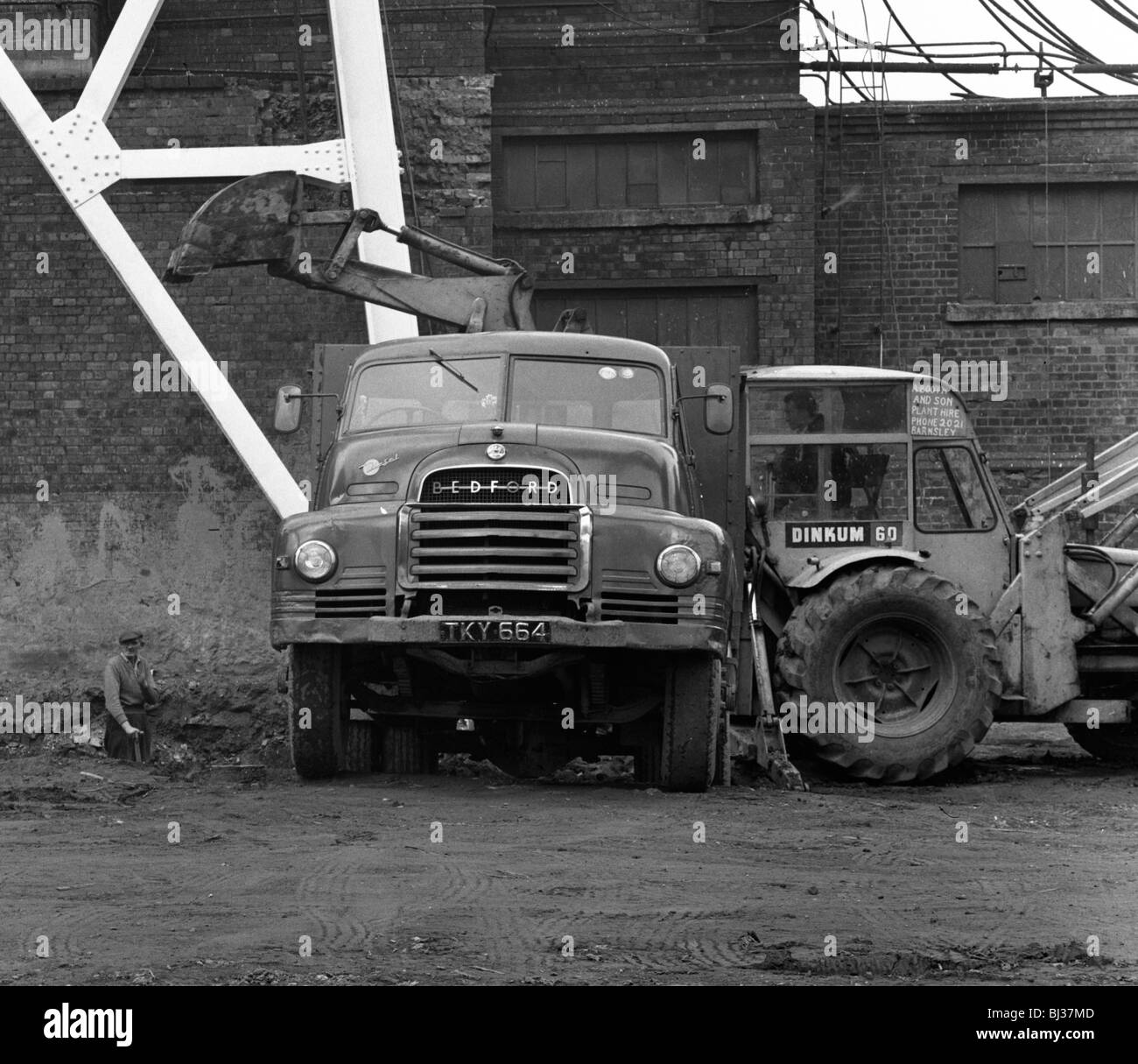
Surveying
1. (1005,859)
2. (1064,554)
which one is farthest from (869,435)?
(1005,859)

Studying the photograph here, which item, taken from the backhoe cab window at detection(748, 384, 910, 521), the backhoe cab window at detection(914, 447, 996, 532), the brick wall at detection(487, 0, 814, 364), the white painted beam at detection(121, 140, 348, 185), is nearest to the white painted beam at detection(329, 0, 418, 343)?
the white painted beam at detection(121, 140, 348, 185)

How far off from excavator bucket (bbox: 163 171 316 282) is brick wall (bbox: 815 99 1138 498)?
6.71 m

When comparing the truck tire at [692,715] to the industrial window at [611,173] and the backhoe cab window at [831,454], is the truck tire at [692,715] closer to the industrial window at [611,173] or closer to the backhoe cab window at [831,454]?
the backhoe cab window at [831,454]

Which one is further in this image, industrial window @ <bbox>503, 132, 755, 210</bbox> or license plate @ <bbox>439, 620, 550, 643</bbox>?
industrial window @ <bbox>503, 132, 755, 210</bbox>

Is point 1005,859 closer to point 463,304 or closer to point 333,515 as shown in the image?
point 333,515

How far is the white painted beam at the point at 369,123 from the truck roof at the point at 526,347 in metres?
3.69

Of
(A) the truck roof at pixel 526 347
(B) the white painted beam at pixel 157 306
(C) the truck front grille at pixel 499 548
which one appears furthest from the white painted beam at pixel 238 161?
(C) the truck front grille at pixel 499 548

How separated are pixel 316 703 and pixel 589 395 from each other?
2465 mm

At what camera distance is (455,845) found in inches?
308

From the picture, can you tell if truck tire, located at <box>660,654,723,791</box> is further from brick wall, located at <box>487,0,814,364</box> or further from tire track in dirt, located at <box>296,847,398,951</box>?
brick wall, located at <box>487,0,814,364</box>

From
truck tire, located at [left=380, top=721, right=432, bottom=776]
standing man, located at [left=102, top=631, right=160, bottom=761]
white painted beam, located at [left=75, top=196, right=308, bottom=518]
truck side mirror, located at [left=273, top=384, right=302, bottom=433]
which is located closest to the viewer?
truck tire, located at [left=380, top=721, right=432, bottom=776]

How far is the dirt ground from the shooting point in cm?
560

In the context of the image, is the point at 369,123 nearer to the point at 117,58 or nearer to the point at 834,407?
the point at 117,58

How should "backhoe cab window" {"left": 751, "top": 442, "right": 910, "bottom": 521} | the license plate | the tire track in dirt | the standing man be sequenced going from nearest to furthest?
the tire track in dirt
the license plate
"backhoe cab window" {"left": 751, "top": 442, "right": 910, "bottom": 521}
the standing man
